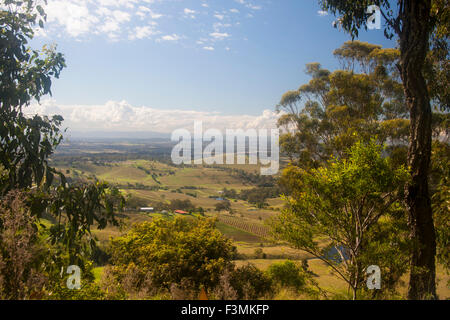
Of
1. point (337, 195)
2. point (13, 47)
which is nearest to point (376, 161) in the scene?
point (337, 195)

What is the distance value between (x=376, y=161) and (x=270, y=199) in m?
62.3

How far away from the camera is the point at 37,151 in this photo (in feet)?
10.6

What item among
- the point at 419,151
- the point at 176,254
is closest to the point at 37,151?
the point at 176,254

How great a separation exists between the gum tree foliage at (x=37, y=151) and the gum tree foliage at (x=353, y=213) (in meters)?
4.76

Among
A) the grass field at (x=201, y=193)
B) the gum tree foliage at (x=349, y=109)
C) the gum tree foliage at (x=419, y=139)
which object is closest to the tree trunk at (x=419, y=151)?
the gum tree foliage at (x=419, y=139)

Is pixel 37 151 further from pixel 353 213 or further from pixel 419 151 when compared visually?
pixel 419 151

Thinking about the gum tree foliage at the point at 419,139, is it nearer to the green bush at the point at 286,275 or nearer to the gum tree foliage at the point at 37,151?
the green bush at the point at 286,275

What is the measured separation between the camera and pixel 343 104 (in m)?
11.7

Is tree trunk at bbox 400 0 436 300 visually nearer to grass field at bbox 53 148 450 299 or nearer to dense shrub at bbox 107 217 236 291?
dense shrub at bbox 107 217 236 291

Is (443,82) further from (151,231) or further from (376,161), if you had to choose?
(151,231)

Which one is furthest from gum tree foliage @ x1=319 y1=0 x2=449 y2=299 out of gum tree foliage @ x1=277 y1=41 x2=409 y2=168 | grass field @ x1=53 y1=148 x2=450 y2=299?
grass field @ x1=53 y1=148 x2=450 y2=299

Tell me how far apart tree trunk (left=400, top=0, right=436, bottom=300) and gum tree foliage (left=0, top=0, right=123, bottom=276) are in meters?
6.44

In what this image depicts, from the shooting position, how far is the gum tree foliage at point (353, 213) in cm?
556

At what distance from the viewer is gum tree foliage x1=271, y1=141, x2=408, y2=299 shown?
5562 mm
